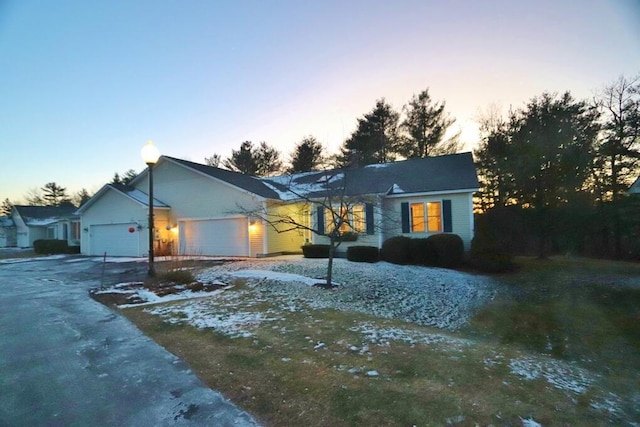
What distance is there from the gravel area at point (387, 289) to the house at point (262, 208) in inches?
121

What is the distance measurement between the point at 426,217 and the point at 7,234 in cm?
4686

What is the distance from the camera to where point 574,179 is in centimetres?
1848

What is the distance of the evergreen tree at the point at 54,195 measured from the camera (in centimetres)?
5347

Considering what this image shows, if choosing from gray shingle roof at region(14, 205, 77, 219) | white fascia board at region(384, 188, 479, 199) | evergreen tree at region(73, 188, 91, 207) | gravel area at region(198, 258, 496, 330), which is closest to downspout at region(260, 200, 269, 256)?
gravel area at region(198, 258, 496, 330)

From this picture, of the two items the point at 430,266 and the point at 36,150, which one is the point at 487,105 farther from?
the point at 36,150

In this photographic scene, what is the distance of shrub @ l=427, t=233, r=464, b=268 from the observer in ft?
44.4

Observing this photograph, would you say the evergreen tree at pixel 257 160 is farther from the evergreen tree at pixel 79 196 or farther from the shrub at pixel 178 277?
the evergreen tree at pixel 79 196

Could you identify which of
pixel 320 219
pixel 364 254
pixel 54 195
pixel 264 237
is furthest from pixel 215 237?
pixel 54 195

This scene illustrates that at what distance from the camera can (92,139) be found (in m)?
18.6

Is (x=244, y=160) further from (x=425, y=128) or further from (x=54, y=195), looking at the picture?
(x=54, y=195)

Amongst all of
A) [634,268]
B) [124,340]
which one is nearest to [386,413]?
[124,340]

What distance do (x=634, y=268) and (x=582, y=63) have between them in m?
9.61

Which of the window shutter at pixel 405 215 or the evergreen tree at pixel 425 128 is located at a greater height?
the evergreen tree at pixel 425 128

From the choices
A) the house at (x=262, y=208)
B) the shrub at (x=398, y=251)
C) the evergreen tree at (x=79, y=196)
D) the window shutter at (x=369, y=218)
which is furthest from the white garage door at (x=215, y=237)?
the evergreen tree at (x=79, y=196)
